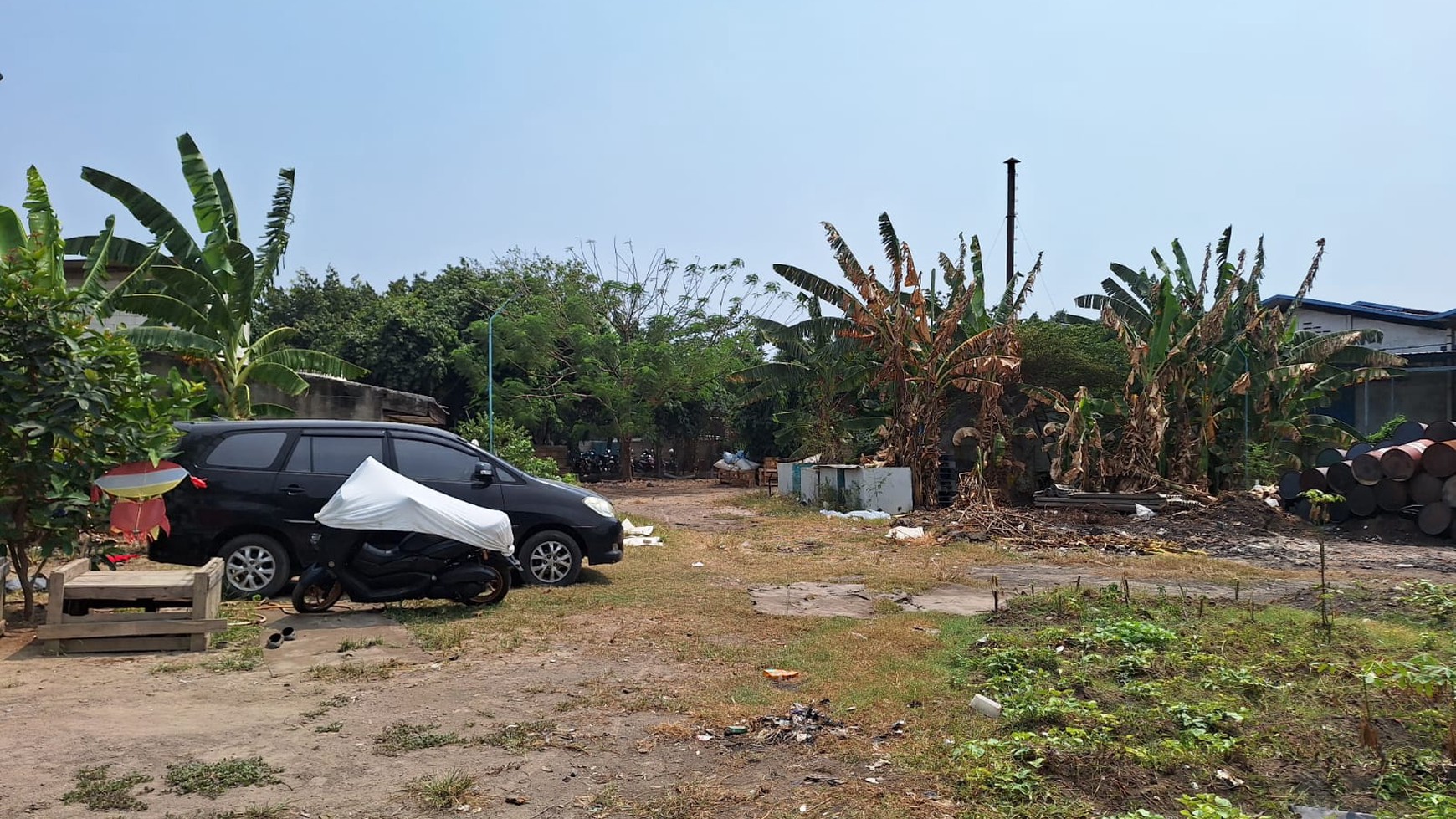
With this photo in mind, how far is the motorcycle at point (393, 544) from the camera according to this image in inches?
331

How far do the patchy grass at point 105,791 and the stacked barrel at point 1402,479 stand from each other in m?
17.8

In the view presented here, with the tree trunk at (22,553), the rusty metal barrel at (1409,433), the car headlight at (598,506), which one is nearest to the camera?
the tree trunk at (22,553)

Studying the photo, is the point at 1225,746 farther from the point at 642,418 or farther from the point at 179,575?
the point at 642,418

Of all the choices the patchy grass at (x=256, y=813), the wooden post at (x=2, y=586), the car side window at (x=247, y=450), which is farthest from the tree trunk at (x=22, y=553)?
the patchy grass at (x=256, y=813)

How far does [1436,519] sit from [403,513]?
15.8m

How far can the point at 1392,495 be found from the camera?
16.2 metres

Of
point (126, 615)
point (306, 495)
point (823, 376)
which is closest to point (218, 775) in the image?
point (126, 615)

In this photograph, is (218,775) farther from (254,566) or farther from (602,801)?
(254,566)

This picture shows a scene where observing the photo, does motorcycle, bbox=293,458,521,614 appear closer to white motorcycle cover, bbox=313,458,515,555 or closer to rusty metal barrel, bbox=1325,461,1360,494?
white motorcycle cover, bbox=313,458,515,555

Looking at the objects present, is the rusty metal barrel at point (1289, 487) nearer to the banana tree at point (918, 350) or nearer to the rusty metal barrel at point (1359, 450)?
the rusty metal barrel at point (1359, 450)

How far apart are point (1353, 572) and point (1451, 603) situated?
4628 millimetres

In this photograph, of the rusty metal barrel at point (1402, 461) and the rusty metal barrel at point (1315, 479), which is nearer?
the rusty metal barrel at point (1402, 461)

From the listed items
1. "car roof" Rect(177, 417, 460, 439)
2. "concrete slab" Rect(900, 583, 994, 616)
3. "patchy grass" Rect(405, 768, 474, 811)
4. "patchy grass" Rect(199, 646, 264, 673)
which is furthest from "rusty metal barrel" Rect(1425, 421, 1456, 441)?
"patchy grass" Rect(199, 646, 264, 673)

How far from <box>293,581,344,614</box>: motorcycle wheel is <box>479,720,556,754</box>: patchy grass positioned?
12.9ft
